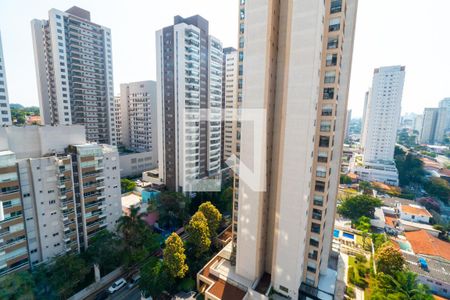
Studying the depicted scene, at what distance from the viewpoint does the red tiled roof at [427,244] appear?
30.1 m

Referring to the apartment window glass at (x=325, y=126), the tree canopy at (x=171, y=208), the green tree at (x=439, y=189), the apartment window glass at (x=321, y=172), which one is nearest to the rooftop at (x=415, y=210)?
the green tree at (x=439, y=189)

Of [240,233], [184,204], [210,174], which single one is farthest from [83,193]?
[210,174]

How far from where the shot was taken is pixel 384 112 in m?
71.3

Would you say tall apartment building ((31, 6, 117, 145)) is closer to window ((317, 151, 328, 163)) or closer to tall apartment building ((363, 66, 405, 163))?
window ((317, 151, 328, 163))

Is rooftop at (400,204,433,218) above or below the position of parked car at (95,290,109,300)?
above

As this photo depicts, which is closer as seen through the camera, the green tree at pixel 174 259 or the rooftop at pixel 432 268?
the green tree at pixel 174 259

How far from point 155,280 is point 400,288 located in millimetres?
24082

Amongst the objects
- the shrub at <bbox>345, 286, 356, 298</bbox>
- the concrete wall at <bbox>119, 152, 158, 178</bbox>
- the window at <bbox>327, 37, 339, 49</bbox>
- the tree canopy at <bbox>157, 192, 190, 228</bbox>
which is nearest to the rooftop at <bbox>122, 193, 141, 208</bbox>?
the tree canopy at <bbox>157, 192, 190, 228</bbox>

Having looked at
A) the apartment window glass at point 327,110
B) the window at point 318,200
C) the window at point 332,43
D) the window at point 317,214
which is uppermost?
the window at point 332,43

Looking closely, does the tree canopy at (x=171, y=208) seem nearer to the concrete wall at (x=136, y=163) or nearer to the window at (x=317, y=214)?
the window at (x=317, y=214)

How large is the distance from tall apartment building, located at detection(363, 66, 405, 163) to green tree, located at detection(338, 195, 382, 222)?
41749mm

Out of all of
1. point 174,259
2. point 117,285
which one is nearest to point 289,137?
point 174,259

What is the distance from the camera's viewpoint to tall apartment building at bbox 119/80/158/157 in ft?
210

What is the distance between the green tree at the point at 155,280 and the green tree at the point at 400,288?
2039 centimetres
